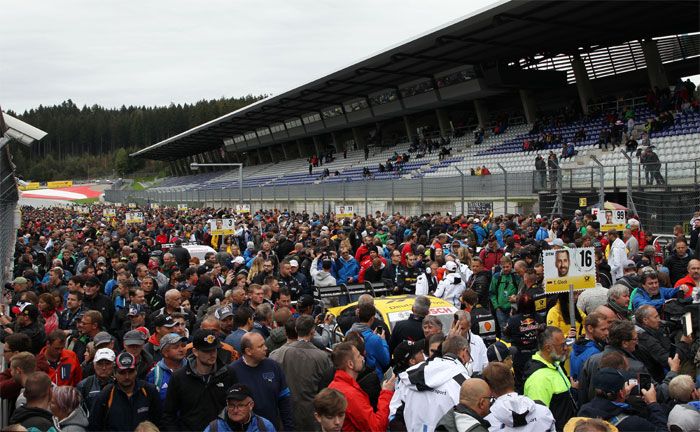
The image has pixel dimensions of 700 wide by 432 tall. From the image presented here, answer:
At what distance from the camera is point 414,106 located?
152 ft

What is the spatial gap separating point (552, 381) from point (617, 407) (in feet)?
3.14

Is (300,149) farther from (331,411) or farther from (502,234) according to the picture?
(331,411)

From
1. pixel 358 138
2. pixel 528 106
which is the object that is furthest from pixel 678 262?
pixel 358 138

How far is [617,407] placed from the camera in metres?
4.29

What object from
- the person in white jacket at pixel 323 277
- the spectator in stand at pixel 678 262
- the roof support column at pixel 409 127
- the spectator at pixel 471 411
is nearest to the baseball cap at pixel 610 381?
the spectator at pixel 471 411

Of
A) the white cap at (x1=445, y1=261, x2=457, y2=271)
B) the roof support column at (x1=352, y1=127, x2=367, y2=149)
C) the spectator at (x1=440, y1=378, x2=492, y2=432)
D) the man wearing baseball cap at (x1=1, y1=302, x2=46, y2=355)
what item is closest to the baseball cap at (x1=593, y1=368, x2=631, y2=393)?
the spectator at (x1=440, y1=378, x2=492, y2=432)

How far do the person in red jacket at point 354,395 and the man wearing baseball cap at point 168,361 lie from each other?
1384 millimetres

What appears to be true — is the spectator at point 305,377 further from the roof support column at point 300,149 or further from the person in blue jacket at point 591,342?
the roof support column at point 300,149

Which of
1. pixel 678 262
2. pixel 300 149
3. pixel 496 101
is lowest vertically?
pixel 678 262

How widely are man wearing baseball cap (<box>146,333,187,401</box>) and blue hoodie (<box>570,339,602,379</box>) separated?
340 centimetres

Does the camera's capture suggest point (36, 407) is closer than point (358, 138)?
Yes

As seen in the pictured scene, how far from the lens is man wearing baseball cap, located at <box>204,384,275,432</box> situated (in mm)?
4328

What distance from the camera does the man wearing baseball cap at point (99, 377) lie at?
5.53 metres

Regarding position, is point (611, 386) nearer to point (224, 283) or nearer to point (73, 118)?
point (224, 283)
